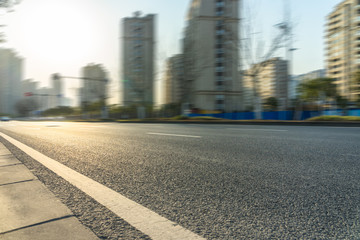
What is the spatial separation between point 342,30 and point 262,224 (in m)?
104

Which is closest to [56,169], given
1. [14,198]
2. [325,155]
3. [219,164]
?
[14,198]

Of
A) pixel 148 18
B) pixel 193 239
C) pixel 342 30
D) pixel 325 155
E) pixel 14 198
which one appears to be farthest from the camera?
pixel 148 18

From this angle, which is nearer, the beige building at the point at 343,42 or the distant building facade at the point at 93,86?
the distant building facade at the point at 93,86

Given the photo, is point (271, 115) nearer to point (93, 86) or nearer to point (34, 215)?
point (34, 215)

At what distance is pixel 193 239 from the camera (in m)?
1.38

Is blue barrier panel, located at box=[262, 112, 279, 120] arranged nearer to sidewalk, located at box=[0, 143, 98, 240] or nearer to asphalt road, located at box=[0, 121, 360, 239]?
asphalt road, located at box=[0, 121, 360, 239]

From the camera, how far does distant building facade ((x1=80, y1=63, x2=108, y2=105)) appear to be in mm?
47188

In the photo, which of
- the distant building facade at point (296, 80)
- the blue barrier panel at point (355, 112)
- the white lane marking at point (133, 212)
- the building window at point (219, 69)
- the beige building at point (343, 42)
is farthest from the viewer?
the beige building at point (343, 42)

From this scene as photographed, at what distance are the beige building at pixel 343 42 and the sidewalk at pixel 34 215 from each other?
87.9m

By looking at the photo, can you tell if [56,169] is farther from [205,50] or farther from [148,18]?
[148,18]

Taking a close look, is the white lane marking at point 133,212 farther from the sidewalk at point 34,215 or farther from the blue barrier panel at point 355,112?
the blue barrier panel at point 355,112

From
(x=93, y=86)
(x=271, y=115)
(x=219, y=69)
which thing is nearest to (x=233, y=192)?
(x=271, y=115)

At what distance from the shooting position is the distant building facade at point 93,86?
47.2 metres

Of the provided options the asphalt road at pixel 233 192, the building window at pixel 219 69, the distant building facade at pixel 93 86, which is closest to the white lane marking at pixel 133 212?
the asphalt road at pixel 233 192
